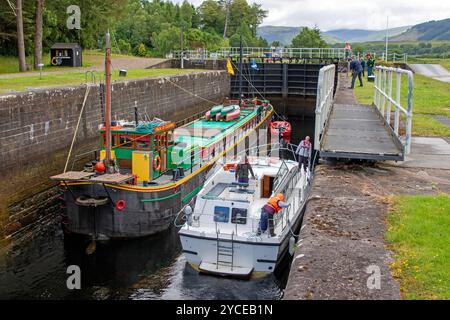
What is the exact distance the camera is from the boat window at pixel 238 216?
1262cm

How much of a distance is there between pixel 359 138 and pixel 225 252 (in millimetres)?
4176

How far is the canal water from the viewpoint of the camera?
11.9 meters

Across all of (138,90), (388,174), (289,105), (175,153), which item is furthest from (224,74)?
(388,174)

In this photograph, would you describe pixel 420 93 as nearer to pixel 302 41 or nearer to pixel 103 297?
pixel 103 297

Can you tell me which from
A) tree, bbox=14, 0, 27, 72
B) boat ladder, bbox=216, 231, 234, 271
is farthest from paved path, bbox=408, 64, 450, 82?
boat ladder, bbox=216, 231, 234, 271

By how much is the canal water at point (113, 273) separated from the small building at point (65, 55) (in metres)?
23.3

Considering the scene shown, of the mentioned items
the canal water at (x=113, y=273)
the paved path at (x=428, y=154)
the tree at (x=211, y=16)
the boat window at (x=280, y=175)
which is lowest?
the canal water at (x=113, y=273)

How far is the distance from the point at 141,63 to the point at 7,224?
33.9 m

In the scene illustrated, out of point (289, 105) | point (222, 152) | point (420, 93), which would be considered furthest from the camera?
point (289, 105)

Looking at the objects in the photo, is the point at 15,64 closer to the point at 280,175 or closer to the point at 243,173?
the point at 243,173

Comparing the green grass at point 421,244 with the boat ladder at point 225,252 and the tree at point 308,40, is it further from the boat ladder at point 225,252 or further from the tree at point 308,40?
the tree at point 308,40

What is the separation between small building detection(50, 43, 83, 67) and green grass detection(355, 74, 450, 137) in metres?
18.9

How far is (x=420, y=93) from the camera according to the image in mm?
27422

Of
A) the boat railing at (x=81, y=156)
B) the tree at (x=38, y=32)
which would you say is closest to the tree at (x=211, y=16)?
the tree at (x=38, y=32)
